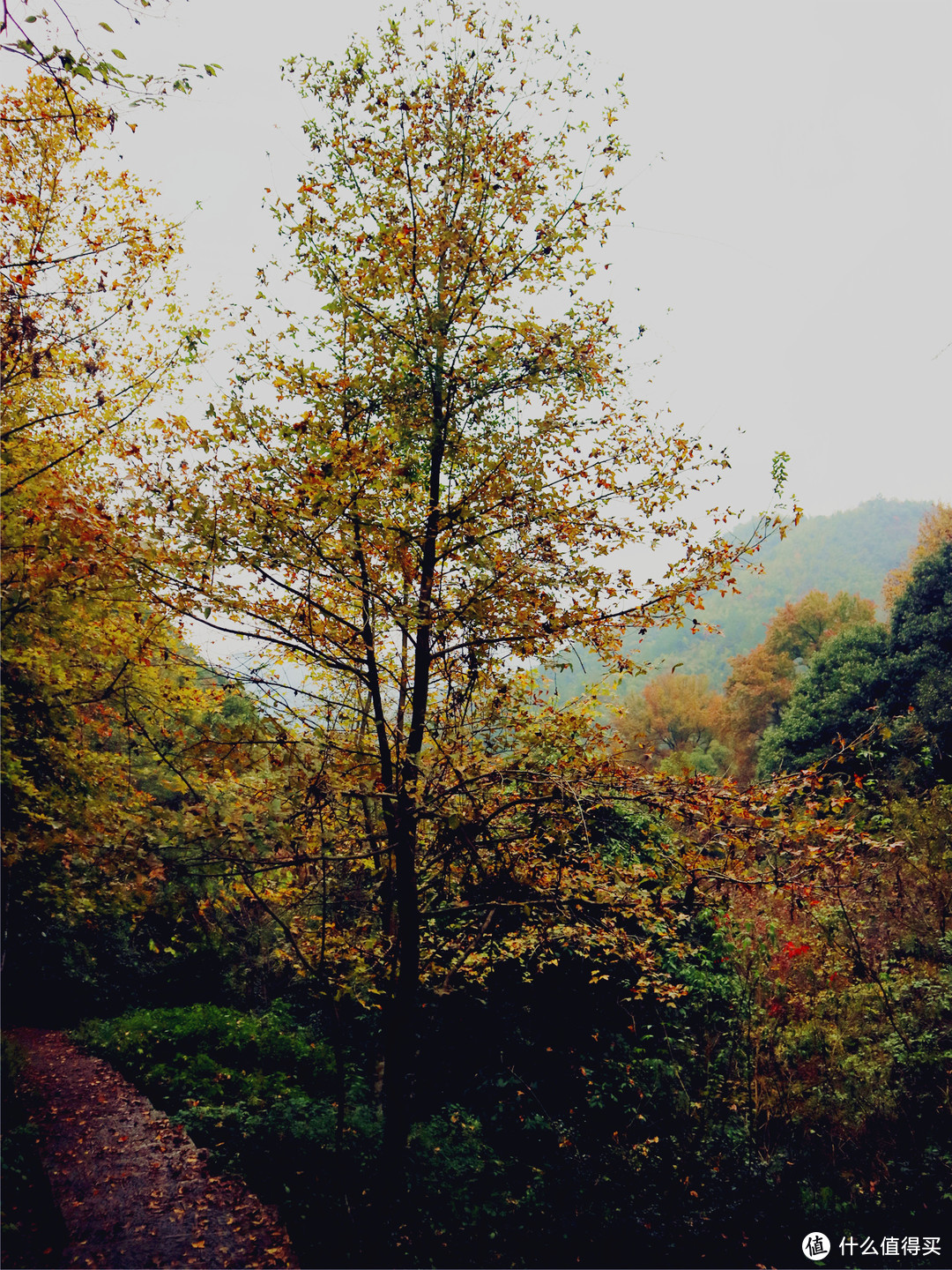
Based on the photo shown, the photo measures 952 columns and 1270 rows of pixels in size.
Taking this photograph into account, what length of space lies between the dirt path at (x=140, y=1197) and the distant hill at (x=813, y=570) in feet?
283

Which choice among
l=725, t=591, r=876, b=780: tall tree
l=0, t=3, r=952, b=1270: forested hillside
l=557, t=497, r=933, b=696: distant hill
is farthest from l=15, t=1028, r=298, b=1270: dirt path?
l=557, t=497, r=933, b=696: distant hill

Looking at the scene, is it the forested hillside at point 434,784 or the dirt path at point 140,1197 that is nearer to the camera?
the forested hillside at point 434,784

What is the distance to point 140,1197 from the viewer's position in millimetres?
6148

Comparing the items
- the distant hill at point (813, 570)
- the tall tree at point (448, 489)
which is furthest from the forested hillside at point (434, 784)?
the distant hill at point (813, 570)

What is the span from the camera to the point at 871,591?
342ft

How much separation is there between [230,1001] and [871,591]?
114815mm

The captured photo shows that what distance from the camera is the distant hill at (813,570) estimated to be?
95.5 meters

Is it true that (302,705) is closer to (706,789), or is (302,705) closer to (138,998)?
(706,789)

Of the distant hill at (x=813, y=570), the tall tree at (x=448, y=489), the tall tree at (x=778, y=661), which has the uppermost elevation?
the distant hill at (x=813, y=570)

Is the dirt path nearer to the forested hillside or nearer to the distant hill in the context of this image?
the forested hillside

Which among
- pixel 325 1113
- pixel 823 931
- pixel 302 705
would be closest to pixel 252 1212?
pixel 325 1113

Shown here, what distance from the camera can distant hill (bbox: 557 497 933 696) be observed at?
95.5m

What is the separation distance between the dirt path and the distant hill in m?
Answer: 86.2

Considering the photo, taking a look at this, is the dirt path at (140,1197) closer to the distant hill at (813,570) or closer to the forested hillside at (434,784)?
the forested hillside at (434,784)
